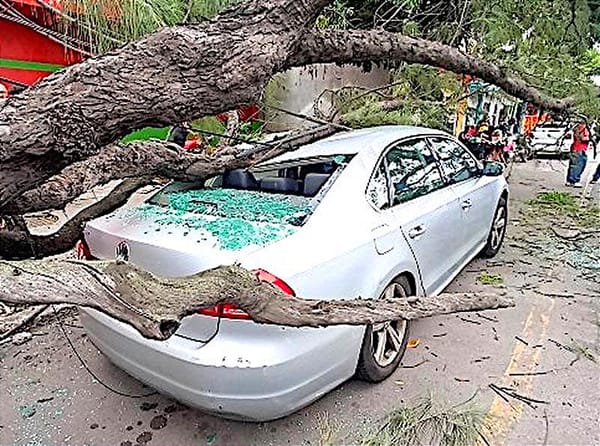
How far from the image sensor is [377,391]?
317cm

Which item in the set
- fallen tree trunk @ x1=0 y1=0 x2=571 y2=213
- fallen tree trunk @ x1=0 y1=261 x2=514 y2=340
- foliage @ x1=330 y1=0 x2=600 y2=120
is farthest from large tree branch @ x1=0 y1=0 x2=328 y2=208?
foliage @ x1=330 y1=0 x2=600 y2=120

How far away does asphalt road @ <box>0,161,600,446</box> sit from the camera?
279 centimetres

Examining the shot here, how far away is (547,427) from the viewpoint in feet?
9.28

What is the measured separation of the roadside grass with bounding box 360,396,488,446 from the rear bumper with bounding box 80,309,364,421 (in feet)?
2.41

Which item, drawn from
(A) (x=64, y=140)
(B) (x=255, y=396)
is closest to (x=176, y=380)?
(B) (x=255, y=396)

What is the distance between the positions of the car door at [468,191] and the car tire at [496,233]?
31 centimetres

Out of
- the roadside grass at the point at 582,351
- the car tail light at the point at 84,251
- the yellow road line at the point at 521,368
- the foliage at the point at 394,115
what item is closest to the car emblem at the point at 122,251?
the car tail light at the point at 84,251

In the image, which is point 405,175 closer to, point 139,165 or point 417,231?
point 417,231

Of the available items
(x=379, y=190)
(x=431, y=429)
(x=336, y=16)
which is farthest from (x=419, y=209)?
(x=336, y=16)

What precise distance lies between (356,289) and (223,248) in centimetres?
77

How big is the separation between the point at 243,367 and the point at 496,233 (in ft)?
13.7

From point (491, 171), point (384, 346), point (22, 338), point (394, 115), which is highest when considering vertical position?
point (394, 115)

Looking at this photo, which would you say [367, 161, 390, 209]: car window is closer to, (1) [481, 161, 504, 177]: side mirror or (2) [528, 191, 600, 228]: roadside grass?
(1) [481, 161, 504, 177]: side mirror

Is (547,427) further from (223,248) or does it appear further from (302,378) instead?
(223,248)
